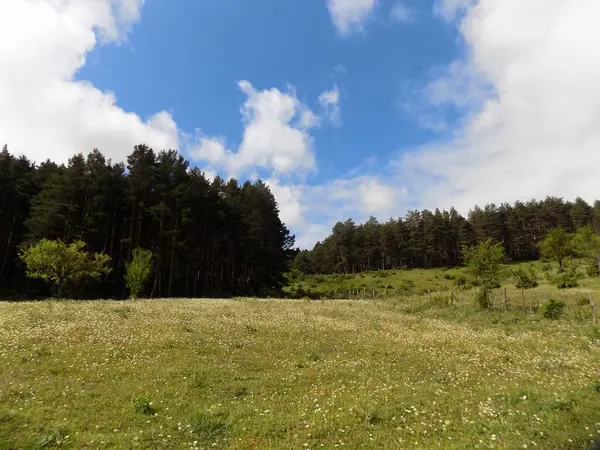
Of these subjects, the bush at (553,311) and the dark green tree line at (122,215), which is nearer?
the bush at (553,311)

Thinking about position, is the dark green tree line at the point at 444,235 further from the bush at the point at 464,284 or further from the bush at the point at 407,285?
the bush at the point at 464,284

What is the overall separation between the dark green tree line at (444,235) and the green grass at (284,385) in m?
104

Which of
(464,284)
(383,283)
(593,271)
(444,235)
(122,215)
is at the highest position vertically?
(444,235)

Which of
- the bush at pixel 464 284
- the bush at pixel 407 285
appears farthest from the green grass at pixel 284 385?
the bush at pixel 407 285

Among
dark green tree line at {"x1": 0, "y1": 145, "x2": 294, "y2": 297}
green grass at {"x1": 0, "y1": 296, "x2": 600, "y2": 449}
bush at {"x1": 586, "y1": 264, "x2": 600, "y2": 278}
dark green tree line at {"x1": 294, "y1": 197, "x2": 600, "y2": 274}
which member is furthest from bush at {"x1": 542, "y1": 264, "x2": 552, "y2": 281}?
dark green tree line at {"x1": 0, "y1": 145, "x2": 294, "y2": 297}

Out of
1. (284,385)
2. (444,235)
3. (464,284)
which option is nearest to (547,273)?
(464,284)

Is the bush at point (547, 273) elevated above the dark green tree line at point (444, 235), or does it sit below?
below

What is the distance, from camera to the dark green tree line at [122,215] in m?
53.2

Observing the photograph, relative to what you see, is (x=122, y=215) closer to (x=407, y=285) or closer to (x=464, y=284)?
(x=407, y=285)

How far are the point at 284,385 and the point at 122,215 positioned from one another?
56.3 metres

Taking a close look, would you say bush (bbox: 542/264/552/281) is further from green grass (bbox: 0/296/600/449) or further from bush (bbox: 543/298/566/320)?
green grass (bbox: 0/296/600/449)

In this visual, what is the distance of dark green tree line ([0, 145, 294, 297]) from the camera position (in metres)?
53.2

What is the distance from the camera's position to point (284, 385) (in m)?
13.8

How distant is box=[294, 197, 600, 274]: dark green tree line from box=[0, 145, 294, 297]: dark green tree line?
7742cm
